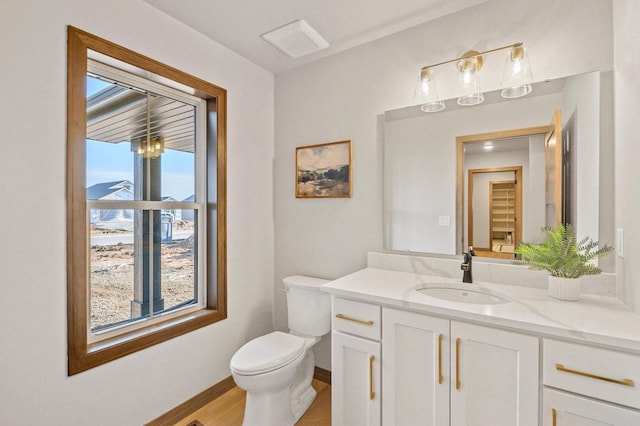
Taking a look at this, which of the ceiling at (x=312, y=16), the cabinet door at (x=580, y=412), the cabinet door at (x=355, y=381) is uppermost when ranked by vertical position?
the ceiling at (x=312, y=16)

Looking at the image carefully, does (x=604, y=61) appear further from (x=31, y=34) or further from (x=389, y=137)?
(x=31, y=34)

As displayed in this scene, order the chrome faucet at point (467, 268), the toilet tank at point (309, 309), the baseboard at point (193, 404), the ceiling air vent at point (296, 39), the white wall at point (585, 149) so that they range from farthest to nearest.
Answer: the toilet tank at point (309, 309) < the ceiling air vent at point (296, 39) < the baseboard at point (193, 404) < the chrome faucet at point (467, 268) < the white wall at point (585, 149)

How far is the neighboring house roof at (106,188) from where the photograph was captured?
1613 millimetres

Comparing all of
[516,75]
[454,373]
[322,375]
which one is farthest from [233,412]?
[516,75]

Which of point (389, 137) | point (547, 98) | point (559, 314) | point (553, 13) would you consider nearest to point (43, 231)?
point (389, 137)

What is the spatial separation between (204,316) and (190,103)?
1.49 metres

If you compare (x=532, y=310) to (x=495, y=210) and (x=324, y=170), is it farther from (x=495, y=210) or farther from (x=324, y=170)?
(x=324, y=170)

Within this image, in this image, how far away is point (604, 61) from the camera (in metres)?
1.43

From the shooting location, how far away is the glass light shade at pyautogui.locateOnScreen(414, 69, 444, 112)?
1813 mm

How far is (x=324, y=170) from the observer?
2303 millimetres

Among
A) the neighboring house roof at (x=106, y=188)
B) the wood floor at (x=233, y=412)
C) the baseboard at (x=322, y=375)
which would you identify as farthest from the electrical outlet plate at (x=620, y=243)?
the neighboring house roof at (x=106, y=188)

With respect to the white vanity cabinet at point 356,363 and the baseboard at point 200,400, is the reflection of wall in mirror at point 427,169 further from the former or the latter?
the baseboard at point 200,400

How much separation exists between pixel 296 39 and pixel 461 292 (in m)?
1.89

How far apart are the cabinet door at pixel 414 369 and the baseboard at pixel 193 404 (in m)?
1.24
